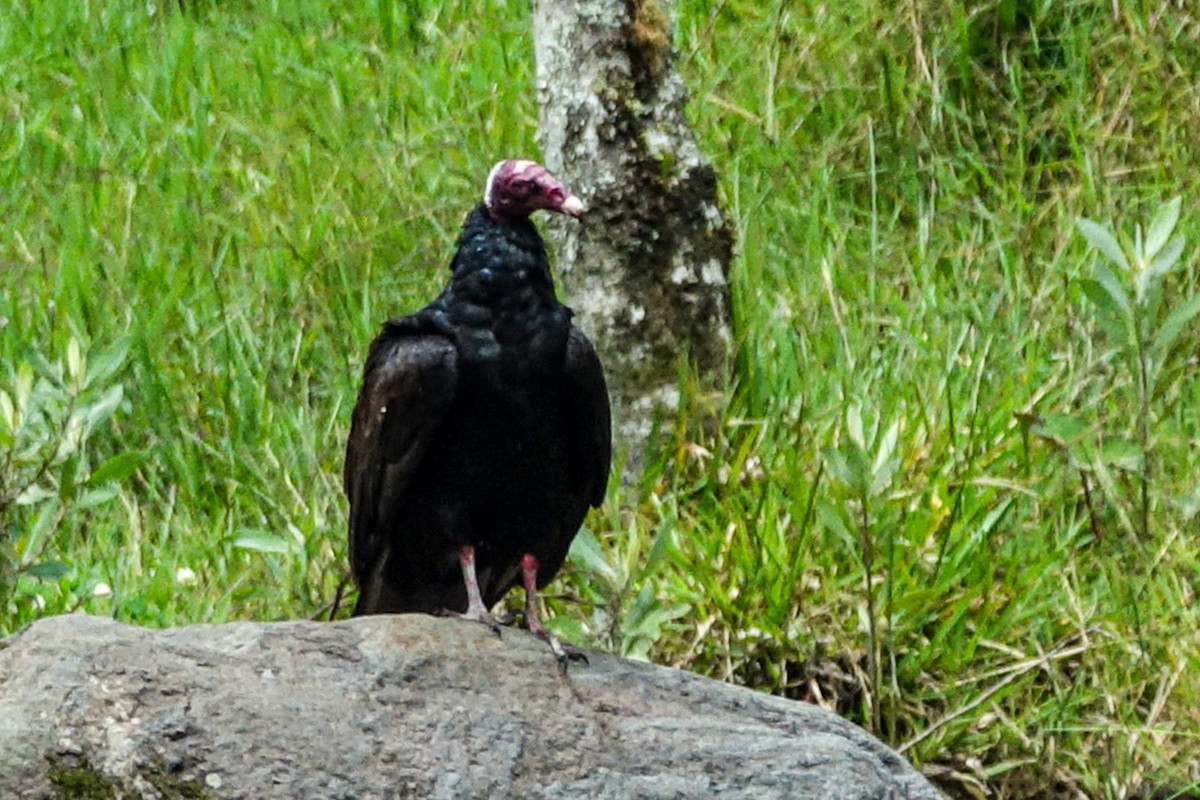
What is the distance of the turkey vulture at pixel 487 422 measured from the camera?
4.02 metres

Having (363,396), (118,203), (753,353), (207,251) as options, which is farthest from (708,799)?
(118,203)

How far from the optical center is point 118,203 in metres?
6.56

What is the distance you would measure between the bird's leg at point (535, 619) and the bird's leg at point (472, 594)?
7 cm

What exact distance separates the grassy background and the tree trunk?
0.15 meters

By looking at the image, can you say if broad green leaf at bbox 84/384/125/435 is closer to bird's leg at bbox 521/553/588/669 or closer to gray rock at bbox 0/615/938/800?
gray rock at bbox 0/615/938/800

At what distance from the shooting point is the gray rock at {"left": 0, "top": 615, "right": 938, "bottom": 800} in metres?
3.13

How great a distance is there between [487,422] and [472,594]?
1.07 feet

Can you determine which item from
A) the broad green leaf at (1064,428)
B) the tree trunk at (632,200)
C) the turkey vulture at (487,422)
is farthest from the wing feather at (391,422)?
the broad green leaf at (1064,428)

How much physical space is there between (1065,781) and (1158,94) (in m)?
2.55

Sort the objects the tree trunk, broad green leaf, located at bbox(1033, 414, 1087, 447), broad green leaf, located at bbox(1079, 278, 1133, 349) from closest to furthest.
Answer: broad green leaf, located at bbox(1079, 278, 1133, 349) → broad green leaf, located at bbox(1033, 414, 1087, 447) → the tree trunk

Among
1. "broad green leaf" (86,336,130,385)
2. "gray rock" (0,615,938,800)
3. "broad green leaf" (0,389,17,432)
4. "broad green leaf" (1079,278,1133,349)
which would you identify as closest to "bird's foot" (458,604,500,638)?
"gray rock" (0,615,938,800)

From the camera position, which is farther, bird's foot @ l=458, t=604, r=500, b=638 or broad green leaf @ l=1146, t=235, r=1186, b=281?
broad green leaf @ l=1146, t=235, r=1186, b=281

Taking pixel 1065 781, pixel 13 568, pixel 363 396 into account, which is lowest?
pixel 1065 781

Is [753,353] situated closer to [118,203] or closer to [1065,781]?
[1065,781]
